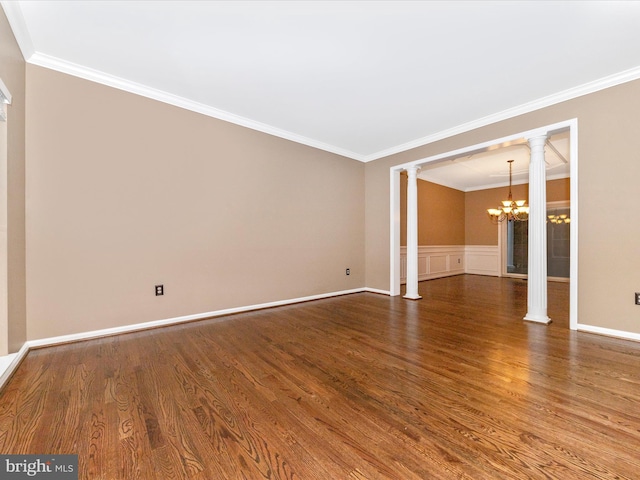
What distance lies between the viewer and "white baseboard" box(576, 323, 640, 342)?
2644 millimetres

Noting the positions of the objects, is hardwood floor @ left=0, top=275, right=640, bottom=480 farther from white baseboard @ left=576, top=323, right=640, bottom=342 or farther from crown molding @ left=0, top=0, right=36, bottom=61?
crown molding @ left=0, top=0, right=36, bottom=61

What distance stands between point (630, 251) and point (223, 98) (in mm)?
4522

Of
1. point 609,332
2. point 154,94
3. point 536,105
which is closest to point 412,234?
point 536,105

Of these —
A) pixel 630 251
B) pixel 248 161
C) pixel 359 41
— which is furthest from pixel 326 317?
pixel 630 251

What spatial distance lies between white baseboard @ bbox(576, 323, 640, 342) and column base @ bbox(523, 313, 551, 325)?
283 millimetres

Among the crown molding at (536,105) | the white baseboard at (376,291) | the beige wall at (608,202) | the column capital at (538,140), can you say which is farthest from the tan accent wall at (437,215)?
the beige wall at (608,202)

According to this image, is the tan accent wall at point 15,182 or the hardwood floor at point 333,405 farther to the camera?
the tan accent wall at point 15,182

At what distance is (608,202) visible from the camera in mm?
2812

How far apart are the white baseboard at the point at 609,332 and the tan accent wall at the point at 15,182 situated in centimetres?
516

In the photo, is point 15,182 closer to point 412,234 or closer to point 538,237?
point 412,234

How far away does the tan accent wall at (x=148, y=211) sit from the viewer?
250 centimetres

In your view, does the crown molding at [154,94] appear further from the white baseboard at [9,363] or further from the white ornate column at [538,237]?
the white ornate column at [538,237]

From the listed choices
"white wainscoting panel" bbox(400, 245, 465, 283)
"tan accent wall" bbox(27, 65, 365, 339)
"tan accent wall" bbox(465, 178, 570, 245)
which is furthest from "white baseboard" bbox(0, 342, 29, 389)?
"tan accent wall" bbox(465, 178, 570, 245)

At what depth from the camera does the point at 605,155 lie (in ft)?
9.26
